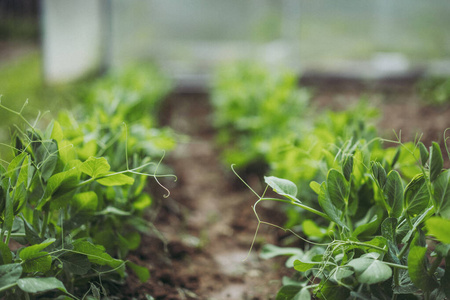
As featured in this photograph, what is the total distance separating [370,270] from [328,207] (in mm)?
225

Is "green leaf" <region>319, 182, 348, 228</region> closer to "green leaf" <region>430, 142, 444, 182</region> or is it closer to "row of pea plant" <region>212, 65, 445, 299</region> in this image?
"row of pea plant" <region>212, 65, 445, 299</region>

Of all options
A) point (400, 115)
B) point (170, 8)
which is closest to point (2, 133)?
point (400, 115)

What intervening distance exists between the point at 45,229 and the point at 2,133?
5.61 ft

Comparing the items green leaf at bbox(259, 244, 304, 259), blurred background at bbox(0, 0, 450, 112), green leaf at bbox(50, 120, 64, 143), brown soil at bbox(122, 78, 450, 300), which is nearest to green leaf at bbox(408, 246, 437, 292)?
green leaf at bbox(259, 244, 304, 259)

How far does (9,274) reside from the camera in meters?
1.03

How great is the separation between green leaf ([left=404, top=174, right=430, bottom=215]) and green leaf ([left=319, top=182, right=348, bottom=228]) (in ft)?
0.57

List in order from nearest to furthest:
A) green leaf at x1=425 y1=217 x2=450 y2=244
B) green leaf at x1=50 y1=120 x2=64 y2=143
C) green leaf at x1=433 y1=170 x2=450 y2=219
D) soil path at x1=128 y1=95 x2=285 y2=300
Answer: green leaf at x1=425 y1=217 x2=450 y2=244, green leaf at x1=433 y1=170 x2=450 y2=219, green leaf at x1=50 y1=120 x2=64 y2=143, soil path at x1=128 y1=95 x2=285 y2=300

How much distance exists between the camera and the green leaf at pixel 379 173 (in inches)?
47.2

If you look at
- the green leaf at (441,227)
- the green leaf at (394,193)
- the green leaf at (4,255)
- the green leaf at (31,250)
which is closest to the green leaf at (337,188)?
the green leaf at (394,193)

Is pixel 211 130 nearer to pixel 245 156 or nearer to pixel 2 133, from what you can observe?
pixel 245 156

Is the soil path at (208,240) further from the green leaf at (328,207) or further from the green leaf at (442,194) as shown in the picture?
the green leaf at (442,194)

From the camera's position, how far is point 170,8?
6238 mm

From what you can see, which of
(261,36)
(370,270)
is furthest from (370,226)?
(261,36)

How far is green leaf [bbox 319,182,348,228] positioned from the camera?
123cm
